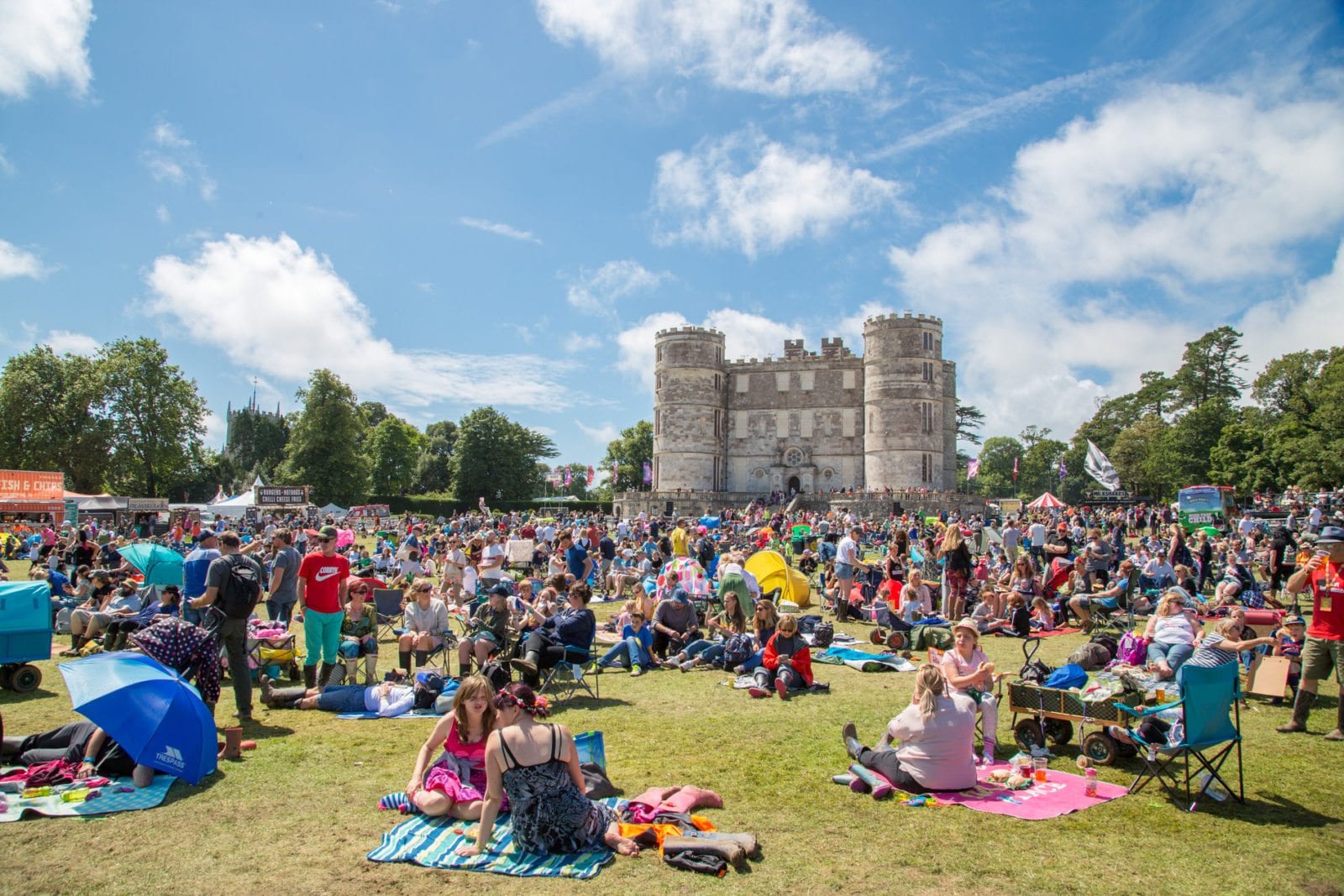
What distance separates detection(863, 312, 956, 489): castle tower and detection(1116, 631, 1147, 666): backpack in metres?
40.2

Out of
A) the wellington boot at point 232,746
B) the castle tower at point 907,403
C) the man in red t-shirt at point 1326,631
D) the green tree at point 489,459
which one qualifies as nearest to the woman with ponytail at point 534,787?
the wellington boot at point 232,746

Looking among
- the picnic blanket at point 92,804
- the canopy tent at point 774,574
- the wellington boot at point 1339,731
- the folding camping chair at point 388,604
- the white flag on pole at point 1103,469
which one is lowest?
the picnic blanket at point 92,804

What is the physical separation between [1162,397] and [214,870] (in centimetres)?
7640

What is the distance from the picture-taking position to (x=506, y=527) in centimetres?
3384

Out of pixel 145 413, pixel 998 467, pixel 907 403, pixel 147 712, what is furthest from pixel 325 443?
pixel 998 467

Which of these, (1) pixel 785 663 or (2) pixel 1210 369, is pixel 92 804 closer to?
(1) pixel 785 663

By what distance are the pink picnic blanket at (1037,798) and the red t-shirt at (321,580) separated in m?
5.91

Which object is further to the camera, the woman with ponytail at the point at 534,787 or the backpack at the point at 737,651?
the backpack at the point at 737,651

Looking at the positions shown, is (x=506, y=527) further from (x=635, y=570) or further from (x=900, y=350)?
(x=900, y=350)

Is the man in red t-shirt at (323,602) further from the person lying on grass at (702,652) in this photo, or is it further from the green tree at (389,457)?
the green tree at (389,457)

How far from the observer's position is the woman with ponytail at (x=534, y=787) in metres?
4.48

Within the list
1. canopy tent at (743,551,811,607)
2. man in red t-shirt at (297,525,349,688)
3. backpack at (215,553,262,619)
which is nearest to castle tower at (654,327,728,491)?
canopy tent at (743,551,811,607)

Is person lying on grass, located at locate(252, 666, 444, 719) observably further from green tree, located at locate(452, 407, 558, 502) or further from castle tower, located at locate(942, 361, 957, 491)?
green tree, located at locate(452, 407, 558, 502)

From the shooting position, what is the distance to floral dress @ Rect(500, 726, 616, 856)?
4.49 metres
